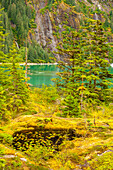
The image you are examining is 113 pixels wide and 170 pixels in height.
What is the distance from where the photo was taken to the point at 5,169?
12.3 ft

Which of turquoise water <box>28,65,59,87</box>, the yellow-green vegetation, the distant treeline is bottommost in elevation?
turquoise water <box>28,65,59,87</box>

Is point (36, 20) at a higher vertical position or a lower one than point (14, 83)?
higher

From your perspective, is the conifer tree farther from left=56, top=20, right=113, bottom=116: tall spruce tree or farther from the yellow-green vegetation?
the yellow-green vegetation

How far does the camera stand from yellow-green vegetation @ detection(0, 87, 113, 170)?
14.4 ft

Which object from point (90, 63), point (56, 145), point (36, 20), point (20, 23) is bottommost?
point (56, 145)

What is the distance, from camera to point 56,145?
5.76 meters

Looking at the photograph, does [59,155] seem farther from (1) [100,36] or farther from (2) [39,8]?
(2) [39,8]

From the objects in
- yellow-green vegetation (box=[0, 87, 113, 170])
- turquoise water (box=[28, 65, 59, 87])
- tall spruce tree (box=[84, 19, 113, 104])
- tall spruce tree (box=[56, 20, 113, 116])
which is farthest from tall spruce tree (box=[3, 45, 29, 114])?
tall spruce tree (box=[84, 19, 113, 104])

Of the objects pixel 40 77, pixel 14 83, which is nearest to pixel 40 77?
pixel 40 77

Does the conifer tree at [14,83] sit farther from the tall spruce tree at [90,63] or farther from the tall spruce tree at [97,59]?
the tall spruce tree at [97,59]

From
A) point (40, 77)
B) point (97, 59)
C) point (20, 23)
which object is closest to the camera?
point (97, 59)

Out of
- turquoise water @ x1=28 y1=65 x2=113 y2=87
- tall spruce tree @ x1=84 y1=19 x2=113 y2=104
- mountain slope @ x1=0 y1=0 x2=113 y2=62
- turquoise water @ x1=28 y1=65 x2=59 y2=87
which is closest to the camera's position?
tall spruce tree @ x1=84 y1=19 x2=113 y2=104

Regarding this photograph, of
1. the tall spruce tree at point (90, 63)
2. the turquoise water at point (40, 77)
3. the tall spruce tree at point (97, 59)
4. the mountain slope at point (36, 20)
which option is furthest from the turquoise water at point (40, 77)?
the mountain slope at point (36, 20)

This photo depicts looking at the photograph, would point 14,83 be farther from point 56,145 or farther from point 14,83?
point 56,145
